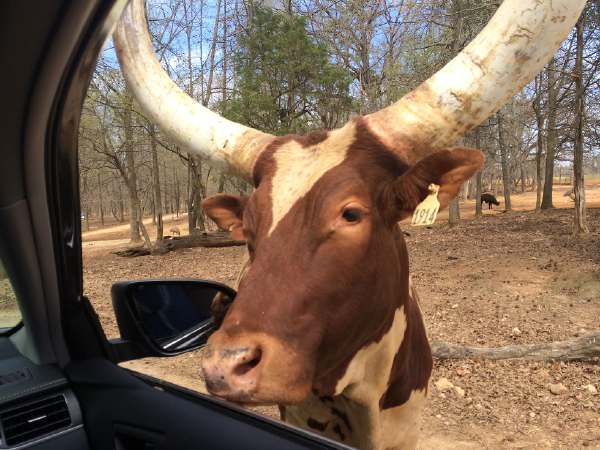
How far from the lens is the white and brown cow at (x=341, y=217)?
141 centimetres

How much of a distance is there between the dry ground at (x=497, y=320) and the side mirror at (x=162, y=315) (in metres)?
2.44

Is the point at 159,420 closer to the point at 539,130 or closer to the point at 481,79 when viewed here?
the point at 481,79

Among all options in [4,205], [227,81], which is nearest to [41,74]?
[4,205]

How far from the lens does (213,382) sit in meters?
1.26

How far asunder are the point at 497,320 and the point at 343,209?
5.27m

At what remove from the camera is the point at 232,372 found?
4.12 feet

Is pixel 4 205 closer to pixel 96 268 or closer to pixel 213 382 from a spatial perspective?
pixel 213 382

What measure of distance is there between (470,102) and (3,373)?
1.91 m

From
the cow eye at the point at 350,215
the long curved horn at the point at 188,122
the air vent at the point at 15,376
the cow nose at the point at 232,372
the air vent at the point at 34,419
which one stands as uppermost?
the long curved horn at the point at 188,122

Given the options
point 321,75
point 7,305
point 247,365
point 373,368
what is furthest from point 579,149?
point 7,305

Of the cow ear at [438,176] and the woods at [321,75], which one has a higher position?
the woods at [321,75]

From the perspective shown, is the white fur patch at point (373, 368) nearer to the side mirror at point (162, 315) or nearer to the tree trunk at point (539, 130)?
the side mirror at point (162, 315)

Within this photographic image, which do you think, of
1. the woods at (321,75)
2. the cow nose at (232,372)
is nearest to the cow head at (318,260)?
the cow nose at (232,372)

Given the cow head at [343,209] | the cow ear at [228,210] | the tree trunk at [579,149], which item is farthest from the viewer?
the tree trunk at [579,149]
